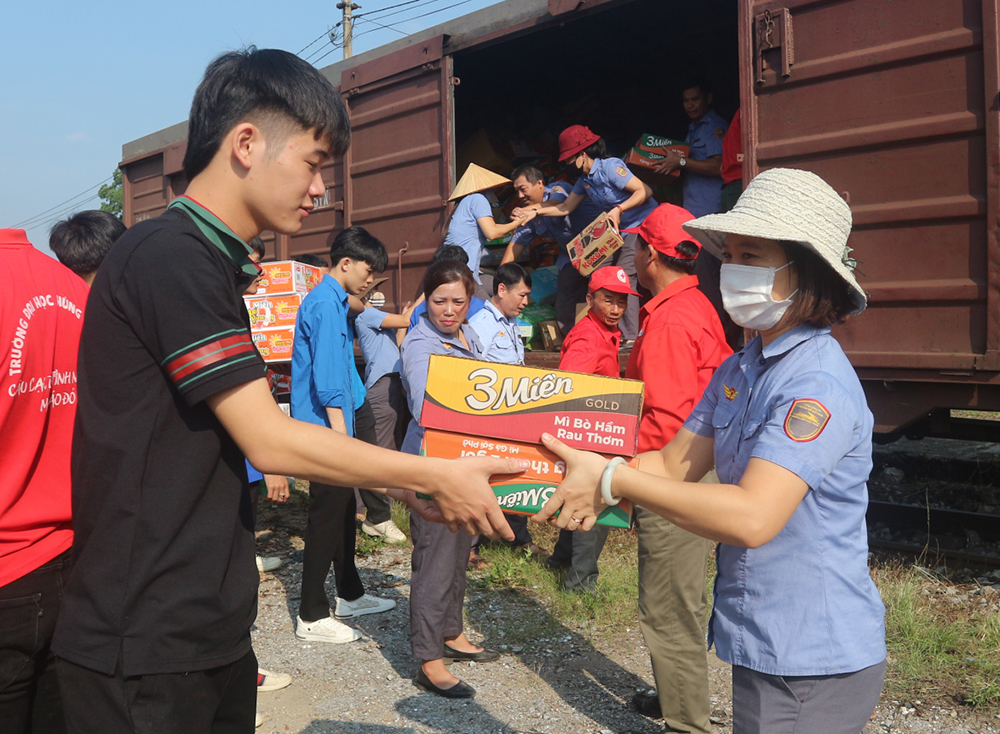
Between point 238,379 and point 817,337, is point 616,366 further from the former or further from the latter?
point 238,379

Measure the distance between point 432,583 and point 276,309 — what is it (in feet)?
9.28

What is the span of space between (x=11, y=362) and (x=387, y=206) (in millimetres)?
5155

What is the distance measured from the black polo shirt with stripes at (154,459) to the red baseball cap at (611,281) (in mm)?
2981

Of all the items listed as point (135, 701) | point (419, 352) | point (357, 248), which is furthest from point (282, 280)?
point (135, 701)

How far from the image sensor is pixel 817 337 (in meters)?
1.69

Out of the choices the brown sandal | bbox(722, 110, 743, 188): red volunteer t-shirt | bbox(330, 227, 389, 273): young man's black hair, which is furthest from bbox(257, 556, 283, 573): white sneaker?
bbox(722, 110, 743, 188): red volunteer t-shirt

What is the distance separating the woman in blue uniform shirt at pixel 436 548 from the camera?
3436 mm

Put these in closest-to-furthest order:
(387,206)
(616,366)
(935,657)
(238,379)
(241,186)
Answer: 1. (238,379)
2. (241,186)
3. (935,657)
4. (616,366)
5. (387,206)

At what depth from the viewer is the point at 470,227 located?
19.4ft

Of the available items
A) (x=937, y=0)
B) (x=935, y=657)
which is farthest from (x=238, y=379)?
(x=937, y=0)

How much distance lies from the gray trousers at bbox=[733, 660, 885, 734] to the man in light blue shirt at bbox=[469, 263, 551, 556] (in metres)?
3.12

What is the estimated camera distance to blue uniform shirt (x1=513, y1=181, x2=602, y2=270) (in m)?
6.14

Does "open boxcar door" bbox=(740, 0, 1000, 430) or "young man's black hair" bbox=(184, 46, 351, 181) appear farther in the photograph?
"open boxcar door" bbox=(740, 0, 1000, 430)

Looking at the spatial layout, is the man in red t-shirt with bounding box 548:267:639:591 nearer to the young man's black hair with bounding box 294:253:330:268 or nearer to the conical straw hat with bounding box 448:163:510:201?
the conical straw hat with bounding box 448:163:510:201
